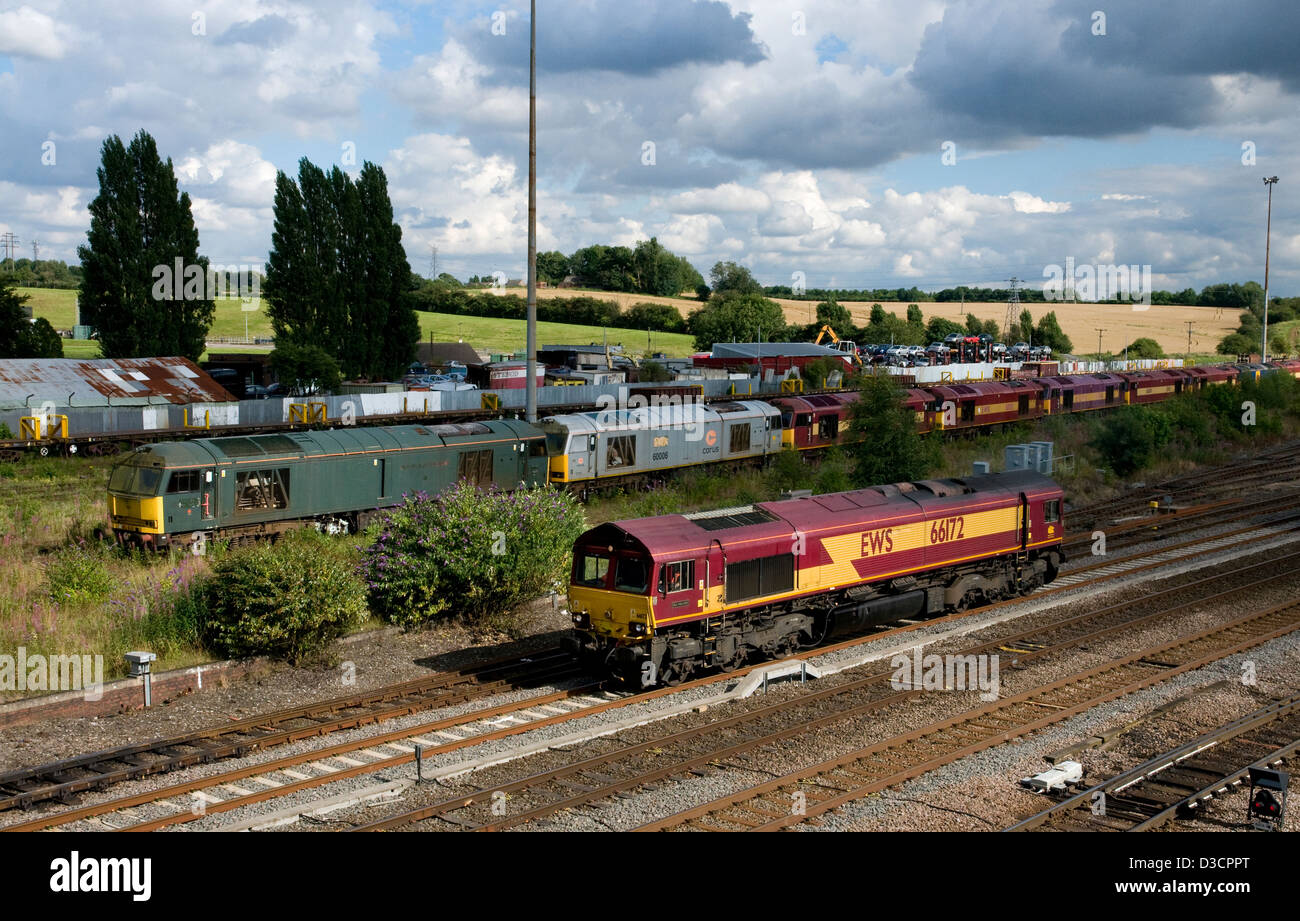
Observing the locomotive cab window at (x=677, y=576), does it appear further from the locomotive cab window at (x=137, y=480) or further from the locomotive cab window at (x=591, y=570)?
the locomotive cab window at (x=137, y=480)

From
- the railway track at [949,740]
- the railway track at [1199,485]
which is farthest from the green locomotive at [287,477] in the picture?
the railway track at [1199,485]

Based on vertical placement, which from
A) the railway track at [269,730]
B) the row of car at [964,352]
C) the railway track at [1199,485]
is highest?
the row of car at [964,352]

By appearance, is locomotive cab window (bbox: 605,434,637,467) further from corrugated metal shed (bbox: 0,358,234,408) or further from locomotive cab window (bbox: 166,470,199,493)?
corrugated metal shed (bbox: 0,358,234,408)

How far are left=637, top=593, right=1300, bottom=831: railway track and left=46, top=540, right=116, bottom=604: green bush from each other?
591 inches

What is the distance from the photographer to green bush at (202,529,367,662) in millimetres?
20578

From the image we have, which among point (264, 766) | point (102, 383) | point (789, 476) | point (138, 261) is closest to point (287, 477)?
point (264, 766)

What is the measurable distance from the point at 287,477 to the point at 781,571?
1490 cm

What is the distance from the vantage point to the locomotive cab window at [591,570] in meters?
20.4

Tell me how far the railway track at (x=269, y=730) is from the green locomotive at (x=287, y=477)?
1022 cm

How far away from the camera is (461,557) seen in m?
23.5

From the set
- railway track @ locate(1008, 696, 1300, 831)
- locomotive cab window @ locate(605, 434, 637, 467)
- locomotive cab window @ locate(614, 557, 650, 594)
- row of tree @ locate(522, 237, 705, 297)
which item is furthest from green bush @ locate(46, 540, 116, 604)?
row of tree @ locate(522, 237, 705, 297)

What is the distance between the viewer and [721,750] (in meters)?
16.7

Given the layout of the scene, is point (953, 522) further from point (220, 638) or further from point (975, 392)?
point (975, 392)
